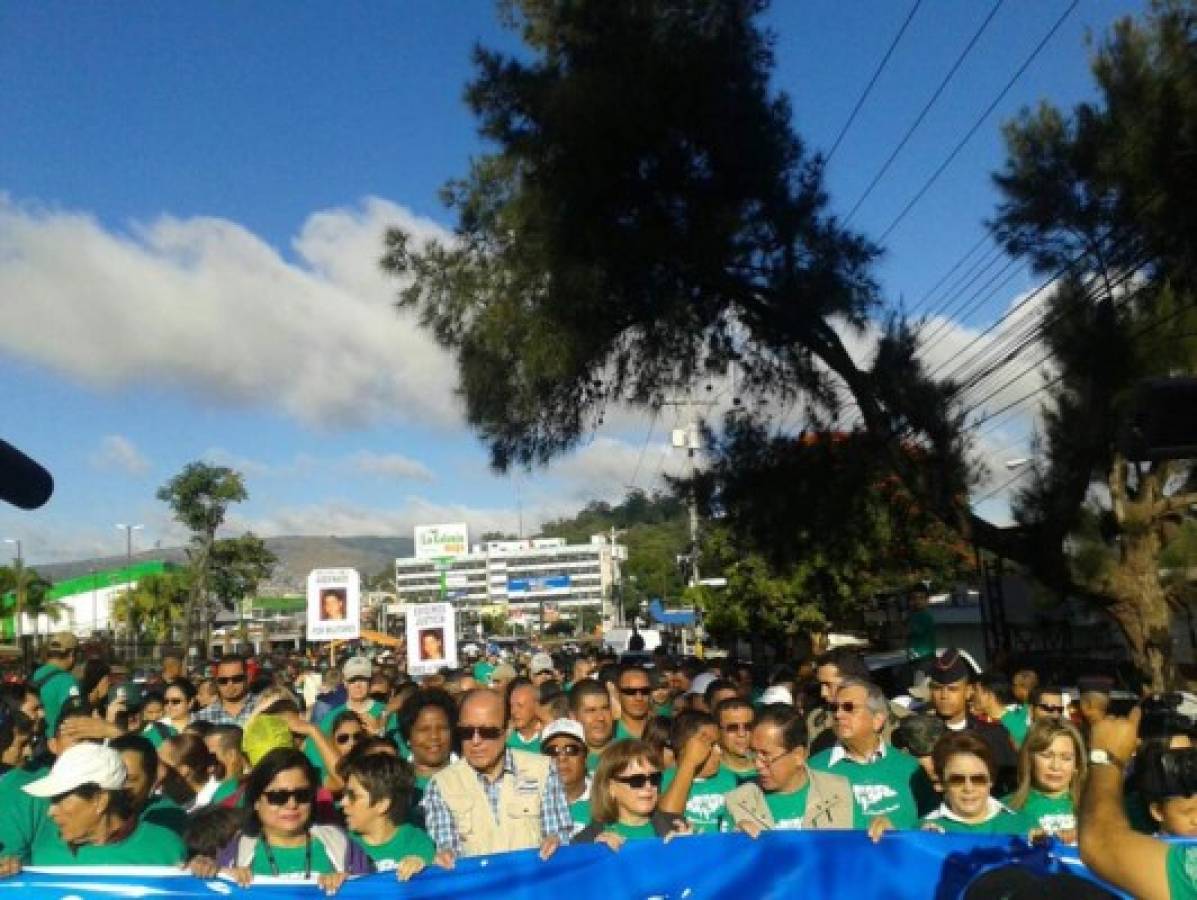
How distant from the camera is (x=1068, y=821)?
467 cm

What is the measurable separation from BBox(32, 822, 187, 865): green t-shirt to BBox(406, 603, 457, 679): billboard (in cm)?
1056

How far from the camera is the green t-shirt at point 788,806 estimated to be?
4656mm

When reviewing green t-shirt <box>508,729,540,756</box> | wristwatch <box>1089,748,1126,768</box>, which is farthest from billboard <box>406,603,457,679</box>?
wristwatch <box>1089,748,1126,768</box>

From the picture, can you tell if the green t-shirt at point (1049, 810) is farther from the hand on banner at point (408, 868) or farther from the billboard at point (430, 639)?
the billboard at point (430, 639)

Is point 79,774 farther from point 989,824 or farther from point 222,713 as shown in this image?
point 222,713

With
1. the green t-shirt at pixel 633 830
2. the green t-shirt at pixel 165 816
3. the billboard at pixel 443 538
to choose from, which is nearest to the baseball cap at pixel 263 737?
the green t-shirt at pixel 165 816

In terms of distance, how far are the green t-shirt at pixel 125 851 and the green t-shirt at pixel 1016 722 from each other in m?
4.62

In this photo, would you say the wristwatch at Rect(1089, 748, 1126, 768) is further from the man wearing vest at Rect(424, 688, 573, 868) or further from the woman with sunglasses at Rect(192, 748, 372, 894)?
the woman with sunglasses at Rect(192, 748, 372, 894)

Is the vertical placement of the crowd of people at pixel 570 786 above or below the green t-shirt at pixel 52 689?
below

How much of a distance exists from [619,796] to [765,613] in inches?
1023

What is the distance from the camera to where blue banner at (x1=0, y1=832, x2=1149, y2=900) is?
3949 mm

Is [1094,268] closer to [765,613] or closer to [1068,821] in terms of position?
[1068,821]

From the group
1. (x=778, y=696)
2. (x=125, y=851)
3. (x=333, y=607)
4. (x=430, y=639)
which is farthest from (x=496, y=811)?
(x=333, y=607)

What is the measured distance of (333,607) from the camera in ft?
49.8
